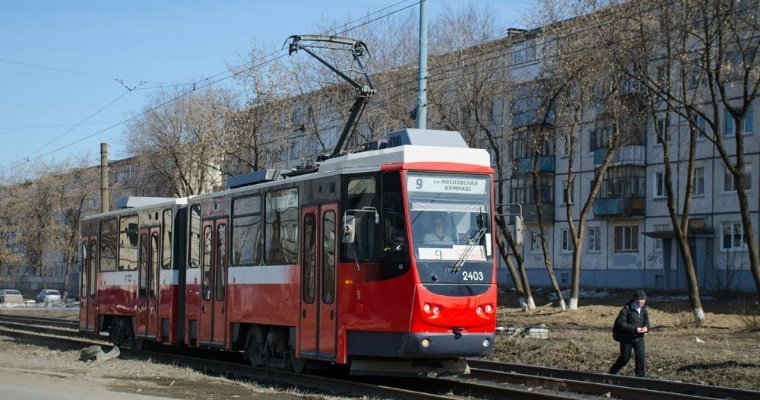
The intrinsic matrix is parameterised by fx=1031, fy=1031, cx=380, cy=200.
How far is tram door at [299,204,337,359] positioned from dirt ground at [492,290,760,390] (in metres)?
6.11

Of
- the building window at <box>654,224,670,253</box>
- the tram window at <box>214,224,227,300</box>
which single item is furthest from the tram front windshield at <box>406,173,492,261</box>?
the building window at <box>654,224,670,253</box>

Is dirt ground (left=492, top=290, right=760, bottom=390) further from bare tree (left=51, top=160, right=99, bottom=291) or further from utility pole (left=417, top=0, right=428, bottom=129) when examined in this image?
bare tree (left=51, top=160, right=99, bottom=291)

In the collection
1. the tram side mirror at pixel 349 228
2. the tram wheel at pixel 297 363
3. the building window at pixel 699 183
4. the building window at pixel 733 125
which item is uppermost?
the building window at pixel 733 125

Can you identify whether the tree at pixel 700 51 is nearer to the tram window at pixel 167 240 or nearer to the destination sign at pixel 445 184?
the destination sign at pixel 445 184

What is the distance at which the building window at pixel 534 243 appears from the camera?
6397cm

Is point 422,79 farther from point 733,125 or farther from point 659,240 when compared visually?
point 659,240

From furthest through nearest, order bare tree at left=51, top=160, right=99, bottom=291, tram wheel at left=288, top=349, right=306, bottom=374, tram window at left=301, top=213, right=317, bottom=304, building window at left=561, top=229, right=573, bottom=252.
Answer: bare tree at left=51, top=160, right=99, bottom=291 < building window at left=561, top=229, right=573, bottom=252 < tram wheel at left=288, top=349, right=306, bottom=374 < tram window at left=301, top=213, right=317, bottom=304

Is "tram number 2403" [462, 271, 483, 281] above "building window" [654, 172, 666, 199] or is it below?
below

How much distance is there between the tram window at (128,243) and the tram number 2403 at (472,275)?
11.4m

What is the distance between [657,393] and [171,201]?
1202 cm

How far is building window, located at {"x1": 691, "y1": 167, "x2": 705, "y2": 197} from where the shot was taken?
178 ft

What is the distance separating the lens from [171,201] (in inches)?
886

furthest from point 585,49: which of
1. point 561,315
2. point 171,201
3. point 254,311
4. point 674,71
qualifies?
point 254,311

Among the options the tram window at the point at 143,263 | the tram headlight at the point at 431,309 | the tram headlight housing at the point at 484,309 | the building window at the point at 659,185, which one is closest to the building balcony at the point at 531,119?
the tram window at the point at 143,263
